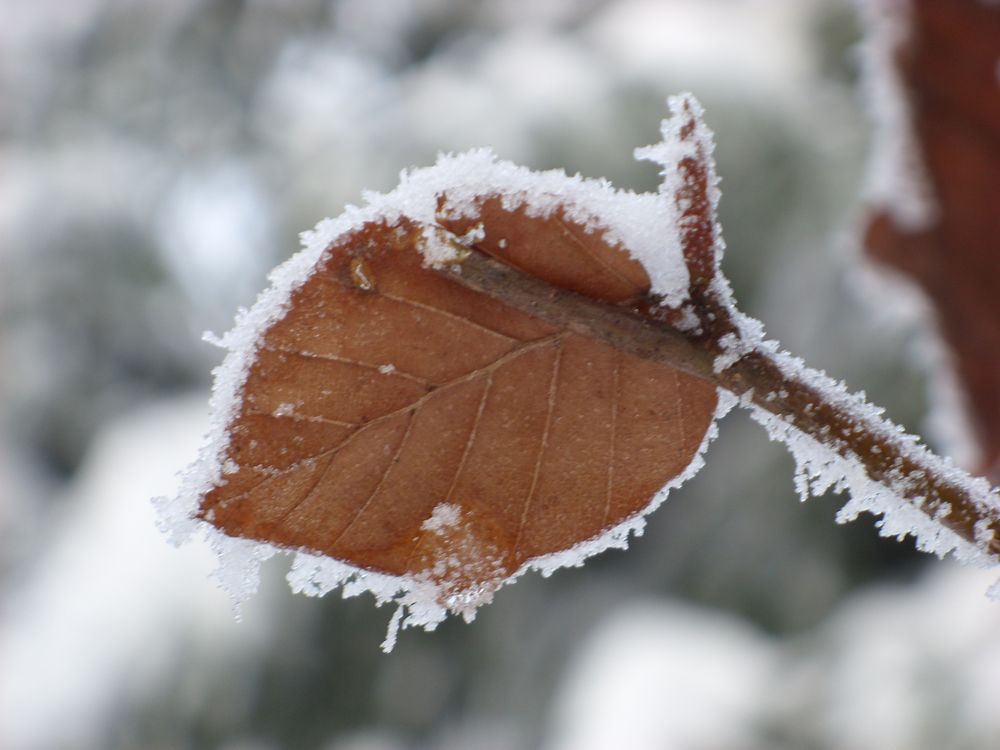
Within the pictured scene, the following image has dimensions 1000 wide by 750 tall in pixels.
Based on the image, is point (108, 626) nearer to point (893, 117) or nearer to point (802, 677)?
point (802, 677)

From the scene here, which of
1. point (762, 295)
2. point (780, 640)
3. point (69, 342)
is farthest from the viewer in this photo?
point (69, 342)

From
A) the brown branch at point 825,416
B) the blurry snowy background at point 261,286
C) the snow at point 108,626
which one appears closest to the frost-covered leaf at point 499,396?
the brown branch at point 825,416

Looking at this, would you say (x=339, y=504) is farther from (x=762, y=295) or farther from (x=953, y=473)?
(x=762, y=295)

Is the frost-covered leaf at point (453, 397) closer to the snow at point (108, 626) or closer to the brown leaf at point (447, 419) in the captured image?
the brown leaf at point (447, 419)

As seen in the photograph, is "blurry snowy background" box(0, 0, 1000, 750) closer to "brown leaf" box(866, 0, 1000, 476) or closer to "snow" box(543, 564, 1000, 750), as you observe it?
"snow" box(543, 564, 1000, 750)

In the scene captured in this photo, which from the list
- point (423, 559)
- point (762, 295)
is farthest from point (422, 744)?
point (423, 559)

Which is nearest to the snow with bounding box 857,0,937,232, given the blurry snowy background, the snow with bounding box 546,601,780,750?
the blurry snowy background
